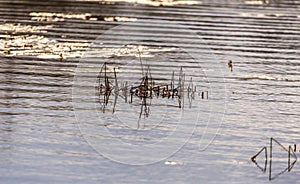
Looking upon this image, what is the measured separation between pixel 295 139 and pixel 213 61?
38.2 feet

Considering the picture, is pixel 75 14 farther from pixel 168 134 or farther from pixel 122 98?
pixel 168 134

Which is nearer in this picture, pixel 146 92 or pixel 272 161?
pixel 272 161

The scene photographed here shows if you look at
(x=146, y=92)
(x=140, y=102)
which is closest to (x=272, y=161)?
(x=140, y=102)

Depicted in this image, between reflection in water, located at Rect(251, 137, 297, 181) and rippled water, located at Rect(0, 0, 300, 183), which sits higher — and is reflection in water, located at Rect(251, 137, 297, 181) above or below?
below

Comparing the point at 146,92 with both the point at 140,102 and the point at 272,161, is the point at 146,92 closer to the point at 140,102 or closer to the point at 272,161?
the point at 140,102

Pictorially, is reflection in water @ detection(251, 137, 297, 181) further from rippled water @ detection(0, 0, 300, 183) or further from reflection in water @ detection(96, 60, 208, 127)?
reflection in water @ detection(96, 60, 208, 127)

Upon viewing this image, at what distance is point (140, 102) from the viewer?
21.3 metres

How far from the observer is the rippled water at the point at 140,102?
50.8 ft

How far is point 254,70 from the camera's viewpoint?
91.3 feet

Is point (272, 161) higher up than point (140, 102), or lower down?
lower down

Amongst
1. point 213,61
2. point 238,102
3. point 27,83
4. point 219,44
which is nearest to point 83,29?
point 219,44

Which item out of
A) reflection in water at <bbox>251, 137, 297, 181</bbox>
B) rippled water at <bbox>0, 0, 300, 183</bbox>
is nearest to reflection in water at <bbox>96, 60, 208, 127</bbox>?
rippled water at <bbox>0, 0, 300, 183</bbox>

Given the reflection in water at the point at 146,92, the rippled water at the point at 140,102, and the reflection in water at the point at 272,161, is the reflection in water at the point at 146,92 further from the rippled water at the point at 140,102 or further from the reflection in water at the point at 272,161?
the reflection in water at the point at 272,161

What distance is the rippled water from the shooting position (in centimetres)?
1549
